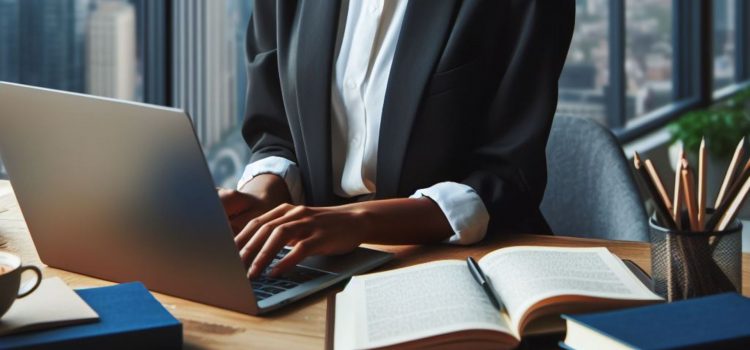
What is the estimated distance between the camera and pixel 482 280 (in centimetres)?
112

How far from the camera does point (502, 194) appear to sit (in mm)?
1519

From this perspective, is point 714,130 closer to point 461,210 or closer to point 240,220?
point 461,210

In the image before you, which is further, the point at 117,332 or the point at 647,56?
the point at 647,56

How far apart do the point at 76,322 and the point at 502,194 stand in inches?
29.4

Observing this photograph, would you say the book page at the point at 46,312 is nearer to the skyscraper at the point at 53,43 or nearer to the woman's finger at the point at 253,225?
the woman's finger at the point at 253,225

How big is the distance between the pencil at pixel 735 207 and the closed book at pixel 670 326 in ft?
0.41

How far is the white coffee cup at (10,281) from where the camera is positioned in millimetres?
927

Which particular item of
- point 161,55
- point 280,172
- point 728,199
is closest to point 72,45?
point 161,55

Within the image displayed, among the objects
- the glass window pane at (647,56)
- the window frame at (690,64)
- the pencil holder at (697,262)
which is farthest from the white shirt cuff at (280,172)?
the window frame at (690,64)

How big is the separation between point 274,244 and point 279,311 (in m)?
0.11

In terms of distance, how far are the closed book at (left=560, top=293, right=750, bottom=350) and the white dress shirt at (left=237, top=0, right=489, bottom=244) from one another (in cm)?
75

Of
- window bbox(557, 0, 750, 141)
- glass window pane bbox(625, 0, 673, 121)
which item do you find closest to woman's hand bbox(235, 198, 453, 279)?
window bbox(557, 0, 750, 141)

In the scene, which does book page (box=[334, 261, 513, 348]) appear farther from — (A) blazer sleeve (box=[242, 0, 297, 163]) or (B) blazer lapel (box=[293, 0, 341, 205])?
(A) blazer sleeve (box=[242, 0, 297, 163])

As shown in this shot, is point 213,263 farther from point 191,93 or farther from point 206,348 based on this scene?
point 191,93
